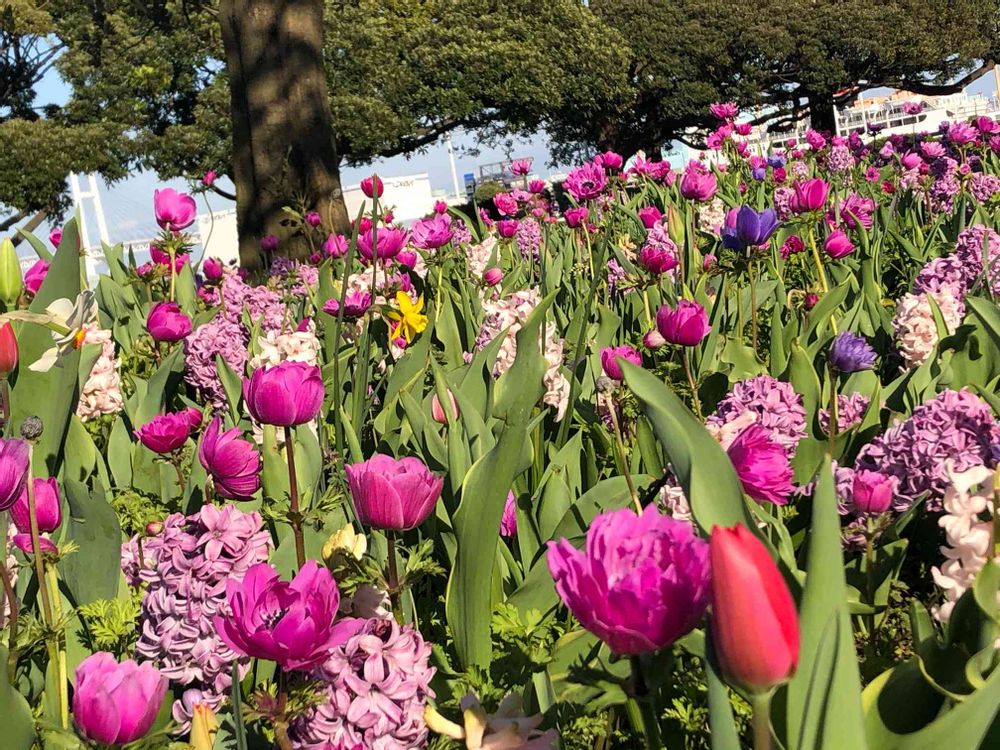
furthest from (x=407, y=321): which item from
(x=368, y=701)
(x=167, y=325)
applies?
(x=368, y=701)

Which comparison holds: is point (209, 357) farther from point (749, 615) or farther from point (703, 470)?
point (749, 615)

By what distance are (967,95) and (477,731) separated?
34892 mm

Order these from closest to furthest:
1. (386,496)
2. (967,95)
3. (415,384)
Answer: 1. (386,496)
2. (415,384)
3. (967,95)

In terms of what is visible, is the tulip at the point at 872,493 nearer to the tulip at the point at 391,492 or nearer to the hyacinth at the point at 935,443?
the hyacinth at the point at 935,443

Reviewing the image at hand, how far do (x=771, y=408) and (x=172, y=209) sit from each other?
2.11m

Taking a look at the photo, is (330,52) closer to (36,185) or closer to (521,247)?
(36,185)

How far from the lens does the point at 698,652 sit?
1.04 metres

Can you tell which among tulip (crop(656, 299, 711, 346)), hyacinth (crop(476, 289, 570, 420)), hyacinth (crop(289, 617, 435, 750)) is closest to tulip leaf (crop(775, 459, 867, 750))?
hyacinth (crop(289, 617, 435, 750))

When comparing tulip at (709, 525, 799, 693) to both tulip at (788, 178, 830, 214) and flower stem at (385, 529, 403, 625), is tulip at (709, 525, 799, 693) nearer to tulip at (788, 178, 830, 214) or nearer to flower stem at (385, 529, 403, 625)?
flower stem at (385, 529, 403, 625)

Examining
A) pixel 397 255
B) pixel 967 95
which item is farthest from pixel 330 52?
pixel 967 95

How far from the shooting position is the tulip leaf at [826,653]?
2.17ft

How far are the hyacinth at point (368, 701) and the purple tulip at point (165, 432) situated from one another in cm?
78

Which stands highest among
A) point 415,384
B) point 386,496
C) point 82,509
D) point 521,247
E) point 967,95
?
point 386,496

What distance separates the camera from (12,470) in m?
0.96
